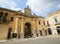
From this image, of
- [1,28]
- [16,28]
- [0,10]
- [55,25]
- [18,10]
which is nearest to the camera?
[1,28]

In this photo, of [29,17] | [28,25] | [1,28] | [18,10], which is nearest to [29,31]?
[28,25]

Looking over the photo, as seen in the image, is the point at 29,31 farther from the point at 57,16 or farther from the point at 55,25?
the point at 57,16

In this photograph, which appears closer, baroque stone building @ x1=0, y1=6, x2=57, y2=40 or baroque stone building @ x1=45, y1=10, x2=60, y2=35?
baroque stone building @ x1=0, y1=6, x2=57, y2=40

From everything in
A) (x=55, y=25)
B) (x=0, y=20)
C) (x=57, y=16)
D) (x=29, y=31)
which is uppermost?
(x=57, y=16)

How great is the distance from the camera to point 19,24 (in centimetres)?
2594

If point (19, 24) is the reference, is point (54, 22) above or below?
above

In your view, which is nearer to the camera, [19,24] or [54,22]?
[19,24]

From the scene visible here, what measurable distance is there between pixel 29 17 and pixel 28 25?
383 cm

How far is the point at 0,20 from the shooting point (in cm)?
2208

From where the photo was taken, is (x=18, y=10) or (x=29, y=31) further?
(x=29, y=31)

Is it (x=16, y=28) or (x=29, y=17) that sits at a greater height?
(x=29, y=17)

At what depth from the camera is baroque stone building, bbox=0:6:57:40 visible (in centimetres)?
2230

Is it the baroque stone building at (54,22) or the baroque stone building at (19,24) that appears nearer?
the baroque stone building at (19,24)

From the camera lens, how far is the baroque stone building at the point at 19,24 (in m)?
22.3
